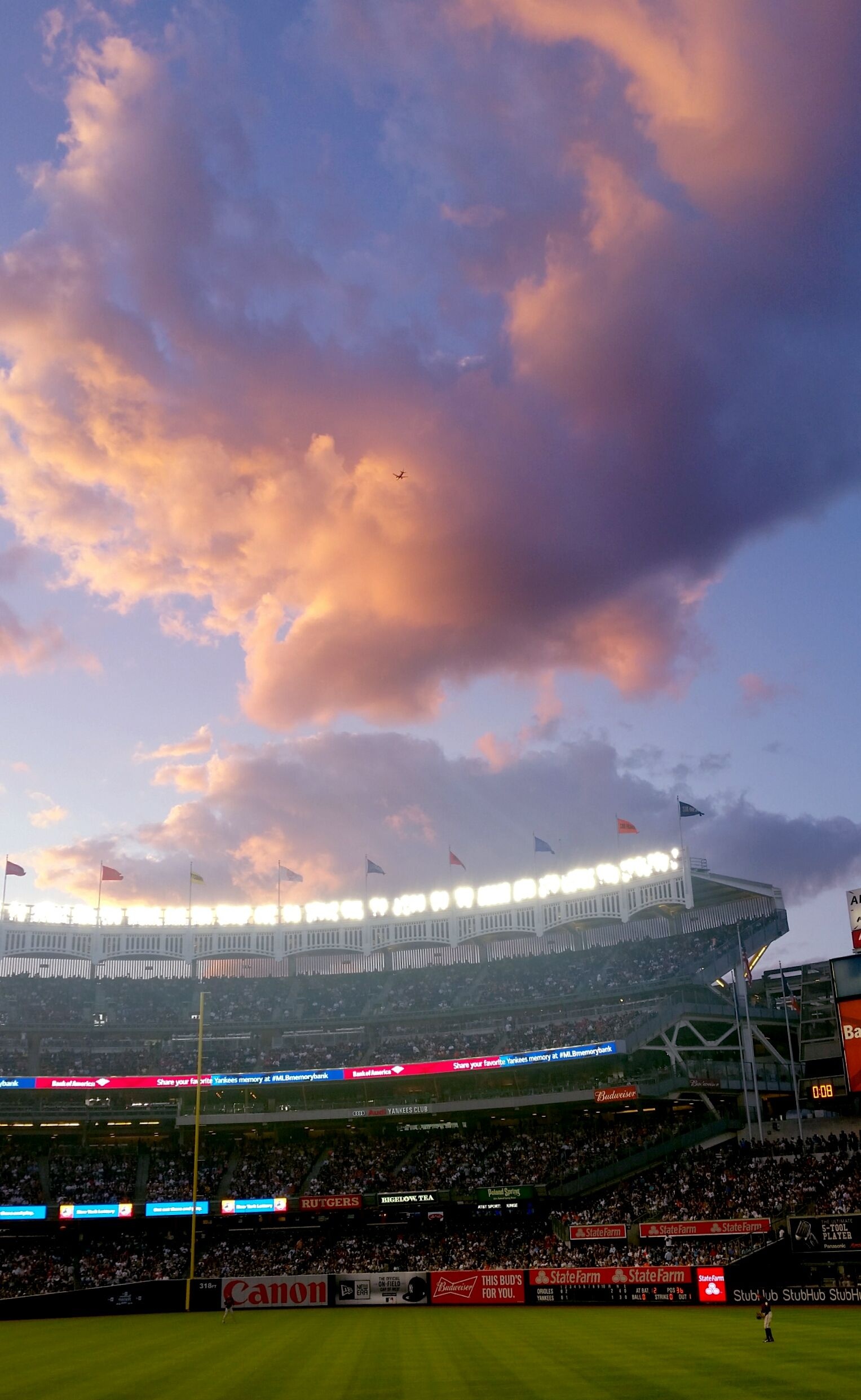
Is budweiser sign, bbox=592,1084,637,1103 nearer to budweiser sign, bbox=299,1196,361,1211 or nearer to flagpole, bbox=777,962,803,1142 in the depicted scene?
flagpole, bbox=777,962,803,1142

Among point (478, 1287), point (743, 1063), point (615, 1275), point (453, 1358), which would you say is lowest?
point (478, 1287)

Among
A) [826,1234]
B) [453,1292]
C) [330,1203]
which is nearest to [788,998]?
[826,1234]

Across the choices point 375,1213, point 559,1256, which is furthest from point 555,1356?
point 375,1213

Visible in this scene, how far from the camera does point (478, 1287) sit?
52875 mm

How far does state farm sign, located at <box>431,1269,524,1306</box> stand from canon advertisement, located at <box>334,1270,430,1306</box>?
0.73 meters

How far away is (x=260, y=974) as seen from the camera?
9019 centimetres

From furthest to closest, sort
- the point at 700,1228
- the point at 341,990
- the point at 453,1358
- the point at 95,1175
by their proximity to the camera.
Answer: the point at 341,990 → the point at 95,1175 → the point at 700,1228 → the point at 453,1358

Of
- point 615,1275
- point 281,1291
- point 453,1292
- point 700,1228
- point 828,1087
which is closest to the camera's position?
point 615,1275

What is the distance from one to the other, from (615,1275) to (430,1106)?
73.5 feet

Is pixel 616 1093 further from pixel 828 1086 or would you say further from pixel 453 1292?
pixel 828 1086

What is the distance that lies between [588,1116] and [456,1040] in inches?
423

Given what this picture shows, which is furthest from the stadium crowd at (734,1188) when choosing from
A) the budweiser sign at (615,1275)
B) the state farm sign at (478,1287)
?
the state farm sign at (478,1287)

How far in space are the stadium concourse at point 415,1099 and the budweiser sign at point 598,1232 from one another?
16 cm

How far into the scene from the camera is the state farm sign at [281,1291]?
55156mm
